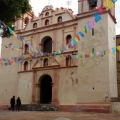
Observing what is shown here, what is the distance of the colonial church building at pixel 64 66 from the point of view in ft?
75.3

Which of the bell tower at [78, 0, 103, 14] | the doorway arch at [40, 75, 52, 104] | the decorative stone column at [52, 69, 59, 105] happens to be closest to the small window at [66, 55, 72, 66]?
the decorative stone column at [52, 69, 59, 105]

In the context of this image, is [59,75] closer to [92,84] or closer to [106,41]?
[92,84]

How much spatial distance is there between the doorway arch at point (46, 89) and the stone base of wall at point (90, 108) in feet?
11.8

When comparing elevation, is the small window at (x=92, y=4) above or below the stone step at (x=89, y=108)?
above

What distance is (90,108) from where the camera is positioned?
73.3 ft

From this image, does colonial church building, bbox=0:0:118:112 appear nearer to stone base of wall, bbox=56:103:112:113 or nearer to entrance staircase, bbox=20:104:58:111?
stone base of wall, bbox=56:103:112:113

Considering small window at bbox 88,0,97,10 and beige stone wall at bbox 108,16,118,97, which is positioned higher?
small window at bbox 88,0,97,10

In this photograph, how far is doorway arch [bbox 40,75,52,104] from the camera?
89.4 feet

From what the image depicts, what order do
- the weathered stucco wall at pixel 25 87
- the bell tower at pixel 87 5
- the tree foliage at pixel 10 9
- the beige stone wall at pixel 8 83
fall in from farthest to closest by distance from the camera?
the beige stone wall at pixel 8 83, the weathered stucco wall at pixel 25 87, the bell tower at pixel 87 5, the tree foliage at pixel 10 9

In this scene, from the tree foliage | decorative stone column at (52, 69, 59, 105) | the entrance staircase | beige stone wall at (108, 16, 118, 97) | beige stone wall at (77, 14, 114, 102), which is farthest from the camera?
decorative stone column at (52, 69, 59, 105)

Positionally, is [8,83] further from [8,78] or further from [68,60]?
[68,60]

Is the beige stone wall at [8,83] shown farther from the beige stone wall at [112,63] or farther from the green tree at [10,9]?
the green tree at [10,9]

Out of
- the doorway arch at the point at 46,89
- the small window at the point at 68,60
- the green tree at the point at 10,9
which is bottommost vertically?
the doorway arch at the point at 46,89

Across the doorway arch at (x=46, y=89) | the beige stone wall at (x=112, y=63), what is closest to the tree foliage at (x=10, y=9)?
the beige stone wall at (x=112, y=63)
